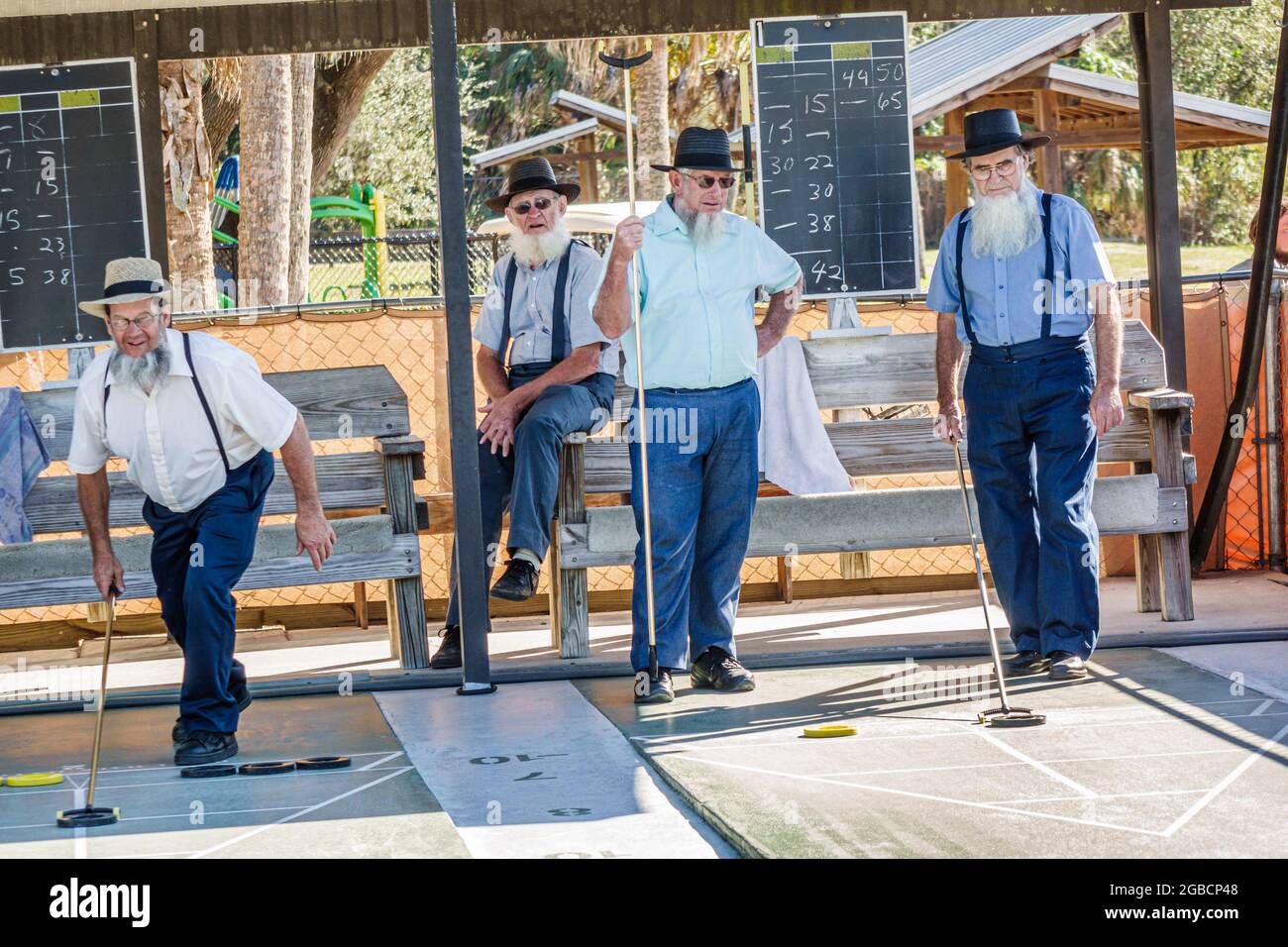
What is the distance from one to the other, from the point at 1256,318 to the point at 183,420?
18.3ft

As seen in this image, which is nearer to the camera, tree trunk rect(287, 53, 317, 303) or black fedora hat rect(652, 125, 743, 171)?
black fedora hat rect(652, 125, 743, 171)

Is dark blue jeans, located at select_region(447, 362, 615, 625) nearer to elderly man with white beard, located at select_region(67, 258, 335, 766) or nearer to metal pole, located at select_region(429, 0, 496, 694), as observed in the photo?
metal pole, located at select_region(429, 0, 496, 694)

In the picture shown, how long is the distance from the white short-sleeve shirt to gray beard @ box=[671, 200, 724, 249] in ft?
5.57

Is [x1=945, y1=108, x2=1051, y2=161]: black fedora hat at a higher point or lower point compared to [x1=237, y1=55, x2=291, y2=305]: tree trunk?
lower

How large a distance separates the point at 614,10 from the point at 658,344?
2.79 m

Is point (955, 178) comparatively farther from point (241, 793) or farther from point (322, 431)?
point (241, 793)

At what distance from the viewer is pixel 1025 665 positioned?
6840 millimetres

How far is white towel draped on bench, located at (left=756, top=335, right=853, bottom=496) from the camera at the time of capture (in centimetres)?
790

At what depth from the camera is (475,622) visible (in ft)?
22.7

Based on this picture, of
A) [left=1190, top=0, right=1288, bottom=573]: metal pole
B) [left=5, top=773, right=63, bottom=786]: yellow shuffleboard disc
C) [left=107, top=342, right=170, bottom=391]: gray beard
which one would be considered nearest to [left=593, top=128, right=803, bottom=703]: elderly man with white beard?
[left=107, top=342, right=170, bottom=391]: gray beard

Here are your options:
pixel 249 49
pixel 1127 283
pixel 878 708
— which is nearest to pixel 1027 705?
pixel 878 708

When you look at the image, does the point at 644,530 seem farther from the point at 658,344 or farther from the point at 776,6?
the point at 776,6

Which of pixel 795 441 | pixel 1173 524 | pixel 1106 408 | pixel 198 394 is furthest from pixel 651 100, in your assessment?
pixel 198 394

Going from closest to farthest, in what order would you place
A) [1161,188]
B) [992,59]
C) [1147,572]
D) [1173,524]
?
[1173,524] → [1147,572] → [1161,188] → [992,59]
